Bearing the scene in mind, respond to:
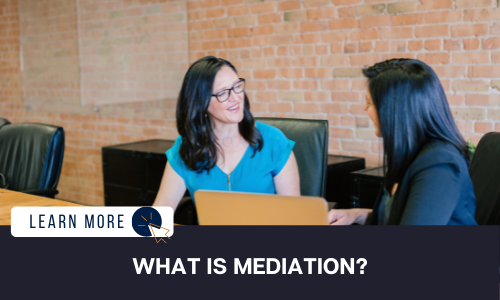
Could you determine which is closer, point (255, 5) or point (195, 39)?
point (255, 5)

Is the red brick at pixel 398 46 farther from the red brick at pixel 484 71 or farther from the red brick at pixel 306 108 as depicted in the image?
the red brick at pixel 306 108

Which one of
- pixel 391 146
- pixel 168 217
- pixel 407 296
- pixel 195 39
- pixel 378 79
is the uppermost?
pixel 195 39

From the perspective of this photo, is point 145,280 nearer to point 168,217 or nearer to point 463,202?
point 168,217

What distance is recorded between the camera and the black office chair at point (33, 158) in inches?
103

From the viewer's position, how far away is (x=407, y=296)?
96 centimetres

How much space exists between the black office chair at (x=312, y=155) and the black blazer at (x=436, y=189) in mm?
830

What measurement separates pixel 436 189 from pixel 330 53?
1989mm

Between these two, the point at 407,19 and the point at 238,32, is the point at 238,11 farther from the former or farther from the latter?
the point at 407,19

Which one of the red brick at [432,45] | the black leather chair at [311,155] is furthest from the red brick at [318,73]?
the black leather chair at [311,155]

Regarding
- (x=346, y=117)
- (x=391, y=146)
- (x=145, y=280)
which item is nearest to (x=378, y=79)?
(x=391, y=146)

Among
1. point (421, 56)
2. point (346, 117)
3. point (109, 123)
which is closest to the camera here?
point (421, 56)

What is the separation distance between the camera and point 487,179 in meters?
1.63

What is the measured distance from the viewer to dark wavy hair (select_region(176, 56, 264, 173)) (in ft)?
5.98

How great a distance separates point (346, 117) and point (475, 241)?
2.07 metres
